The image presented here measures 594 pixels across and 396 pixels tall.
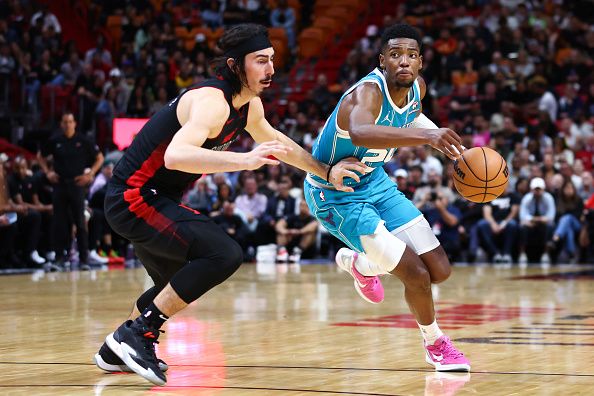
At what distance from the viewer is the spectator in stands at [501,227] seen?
1638cm

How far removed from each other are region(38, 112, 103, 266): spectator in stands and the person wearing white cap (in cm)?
639

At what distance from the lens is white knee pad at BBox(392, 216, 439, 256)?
6059 millimetres

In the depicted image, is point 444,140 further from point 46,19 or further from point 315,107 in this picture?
point 46,19

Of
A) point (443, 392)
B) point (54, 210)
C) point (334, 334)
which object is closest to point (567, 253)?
point (54, 210)

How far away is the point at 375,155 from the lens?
632 cm

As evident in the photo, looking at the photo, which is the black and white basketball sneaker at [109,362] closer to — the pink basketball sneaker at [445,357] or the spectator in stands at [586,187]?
the pink basketball sneaker at [445,357]

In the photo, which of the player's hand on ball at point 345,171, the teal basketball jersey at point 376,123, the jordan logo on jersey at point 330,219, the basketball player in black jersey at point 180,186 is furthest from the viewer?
the jordan logo on jersey at point 330,219

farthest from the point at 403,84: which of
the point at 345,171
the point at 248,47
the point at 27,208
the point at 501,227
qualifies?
the point at 501,227

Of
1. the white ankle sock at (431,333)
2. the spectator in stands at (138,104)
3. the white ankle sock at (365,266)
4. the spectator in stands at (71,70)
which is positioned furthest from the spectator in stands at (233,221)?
the white ankle sock at (431,333)

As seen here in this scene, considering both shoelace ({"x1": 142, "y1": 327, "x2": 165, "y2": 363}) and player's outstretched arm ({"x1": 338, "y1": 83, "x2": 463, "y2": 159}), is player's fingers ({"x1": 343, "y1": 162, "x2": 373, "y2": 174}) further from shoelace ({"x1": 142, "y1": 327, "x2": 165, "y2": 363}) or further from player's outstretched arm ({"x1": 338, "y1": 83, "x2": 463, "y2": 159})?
shoelace ({"x1": 142, "y1": 327, "x2": 165, "y2": 363})

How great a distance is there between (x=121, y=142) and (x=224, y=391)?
13.9 metres

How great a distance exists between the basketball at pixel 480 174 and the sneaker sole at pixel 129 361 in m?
2.02

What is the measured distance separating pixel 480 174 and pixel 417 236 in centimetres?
49

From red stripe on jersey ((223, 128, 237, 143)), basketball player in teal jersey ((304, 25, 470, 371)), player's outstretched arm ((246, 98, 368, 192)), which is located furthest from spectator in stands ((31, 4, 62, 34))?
red stripe on jersey ((223, 128, 237, 143))
